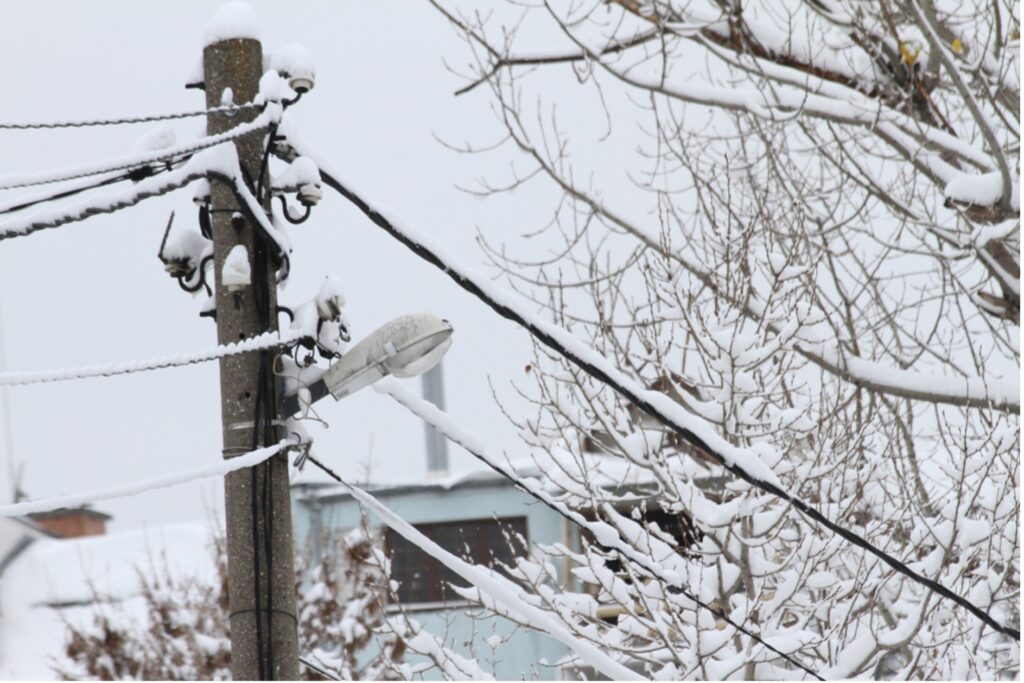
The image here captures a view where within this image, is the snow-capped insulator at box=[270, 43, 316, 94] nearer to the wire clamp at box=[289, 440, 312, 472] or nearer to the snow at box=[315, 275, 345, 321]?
the snow at box=[315, 275, 345, 321]

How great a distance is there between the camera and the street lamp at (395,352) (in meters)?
3.90

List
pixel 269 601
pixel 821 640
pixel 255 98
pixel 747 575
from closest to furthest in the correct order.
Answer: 1. pixel 269 601
2. pixel 255 98
3. pixel 821 640
4. pixel 747 575

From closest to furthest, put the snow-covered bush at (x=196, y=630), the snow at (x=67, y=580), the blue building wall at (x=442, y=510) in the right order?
the snow-covered bush at (x=196, y=630), the snow at (x=67, y=580), the blue building wall at (x=442, y=510)

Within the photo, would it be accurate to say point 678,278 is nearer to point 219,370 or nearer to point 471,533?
point 219,370

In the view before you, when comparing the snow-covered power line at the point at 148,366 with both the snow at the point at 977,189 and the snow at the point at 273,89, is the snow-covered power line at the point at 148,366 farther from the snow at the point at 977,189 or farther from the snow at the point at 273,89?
the snow at the point at 977,189

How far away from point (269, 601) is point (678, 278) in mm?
4490

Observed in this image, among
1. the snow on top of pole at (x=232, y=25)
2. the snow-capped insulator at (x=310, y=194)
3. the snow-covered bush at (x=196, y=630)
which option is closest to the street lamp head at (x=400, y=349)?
the snow-capped insulator at (x=310, y=194)

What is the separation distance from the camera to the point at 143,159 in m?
4.14

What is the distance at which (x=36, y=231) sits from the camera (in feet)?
13.1

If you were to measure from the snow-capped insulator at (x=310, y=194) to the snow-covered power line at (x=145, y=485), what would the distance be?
0.80 metres

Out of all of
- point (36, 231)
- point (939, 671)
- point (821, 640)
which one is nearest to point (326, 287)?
point (36, 231)

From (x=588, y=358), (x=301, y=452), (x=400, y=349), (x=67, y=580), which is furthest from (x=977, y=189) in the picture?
(x=67, y=580)

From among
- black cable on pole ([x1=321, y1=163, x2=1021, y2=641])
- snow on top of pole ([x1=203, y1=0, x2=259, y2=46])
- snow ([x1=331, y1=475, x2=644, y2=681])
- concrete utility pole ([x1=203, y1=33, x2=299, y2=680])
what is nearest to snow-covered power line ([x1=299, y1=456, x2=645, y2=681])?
snow ([x1=331, y1=475, x2=644, y2=681])

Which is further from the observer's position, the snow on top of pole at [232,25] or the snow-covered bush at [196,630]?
the snow-covered bush at [196,630]
